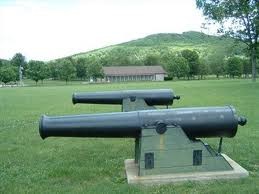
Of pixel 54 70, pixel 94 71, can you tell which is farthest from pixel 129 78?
pixel 54 70

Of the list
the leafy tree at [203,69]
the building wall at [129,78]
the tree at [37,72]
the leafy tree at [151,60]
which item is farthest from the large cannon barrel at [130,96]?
the leafy tree at [151,60]

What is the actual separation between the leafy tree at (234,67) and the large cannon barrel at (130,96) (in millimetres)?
101753

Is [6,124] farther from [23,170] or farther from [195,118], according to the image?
[195,118]

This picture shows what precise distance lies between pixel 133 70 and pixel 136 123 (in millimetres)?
137690

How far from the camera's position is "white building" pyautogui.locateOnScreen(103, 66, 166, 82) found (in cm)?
13812

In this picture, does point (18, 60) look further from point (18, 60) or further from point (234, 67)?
point (234, 67)

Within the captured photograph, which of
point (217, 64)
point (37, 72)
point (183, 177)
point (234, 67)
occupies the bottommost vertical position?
point (37, 72)

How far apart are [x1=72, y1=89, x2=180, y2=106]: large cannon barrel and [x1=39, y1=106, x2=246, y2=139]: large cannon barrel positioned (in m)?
4.41

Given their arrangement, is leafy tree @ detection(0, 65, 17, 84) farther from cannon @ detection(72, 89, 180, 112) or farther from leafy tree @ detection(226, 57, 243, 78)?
cannon @ detection(72, 89, 180, 112)

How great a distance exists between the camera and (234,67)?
112250 mm

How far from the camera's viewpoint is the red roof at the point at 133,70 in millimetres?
139125

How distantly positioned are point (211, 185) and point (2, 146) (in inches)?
228

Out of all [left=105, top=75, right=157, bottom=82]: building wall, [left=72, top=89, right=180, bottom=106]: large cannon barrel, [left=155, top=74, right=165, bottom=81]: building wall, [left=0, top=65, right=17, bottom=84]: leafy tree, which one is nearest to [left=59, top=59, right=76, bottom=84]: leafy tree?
[left=0, top=65, right=17, bottom=84]: leafy tree

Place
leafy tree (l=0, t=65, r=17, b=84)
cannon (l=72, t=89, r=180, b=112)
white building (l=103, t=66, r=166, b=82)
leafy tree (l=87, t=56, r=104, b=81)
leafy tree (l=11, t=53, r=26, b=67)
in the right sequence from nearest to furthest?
1. cannon (l=72, t=89, r=180, b=112)
2. leafy tree (l=0, t=65, r=17, b=84)
3. leafy tree (l=87, t=56, r=104, b=81)
4. white building (l=103, t=66, r=166, b=82)
5. leafy tree (l=11, t=53, r=26, b=67)
